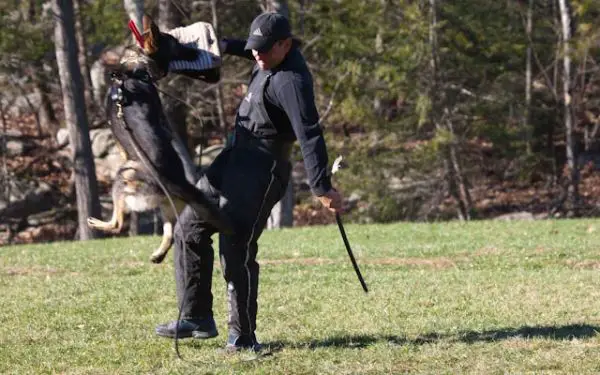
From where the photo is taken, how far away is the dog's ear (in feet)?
21.0

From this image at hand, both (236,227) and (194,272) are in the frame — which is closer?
(236,227)

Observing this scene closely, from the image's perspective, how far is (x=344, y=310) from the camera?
28.2 feet

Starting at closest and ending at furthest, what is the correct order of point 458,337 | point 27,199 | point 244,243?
1. point 244,243
2. point 458,337
3. point 27,199

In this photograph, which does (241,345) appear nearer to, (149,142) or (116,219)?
(116,219)

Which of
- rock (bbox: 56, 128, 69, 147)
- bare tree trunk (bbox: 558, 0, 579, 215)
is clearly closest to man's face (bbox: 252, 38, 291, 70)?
bare tree trunk (bbox: 558, 0, 579, 215)

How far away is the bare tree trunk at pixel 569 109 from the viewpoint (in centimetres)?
2641

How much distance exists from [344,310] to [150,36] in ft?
10.2

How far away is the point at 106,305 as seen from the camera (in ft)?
30.1

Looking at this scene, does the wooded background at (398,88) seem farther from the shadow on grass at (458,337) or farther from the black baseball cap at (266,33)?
the black baseball cap at (266,33)

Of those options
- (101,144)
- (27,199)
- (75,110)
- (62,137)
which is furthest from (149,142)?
(62,137)

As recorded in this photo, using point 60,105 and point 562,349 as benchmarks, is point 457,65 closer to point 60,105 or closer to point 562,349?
point 60,105

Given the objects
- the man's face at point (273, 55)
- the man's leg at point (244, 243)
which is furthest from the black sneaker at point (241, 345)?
the man's face at point (273, 55)

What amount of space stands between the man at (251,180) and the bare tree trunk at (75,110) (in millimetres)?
16238

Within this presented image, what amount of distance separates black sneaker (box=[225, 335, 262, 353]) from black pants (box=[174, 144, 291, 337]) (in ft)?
0.09
